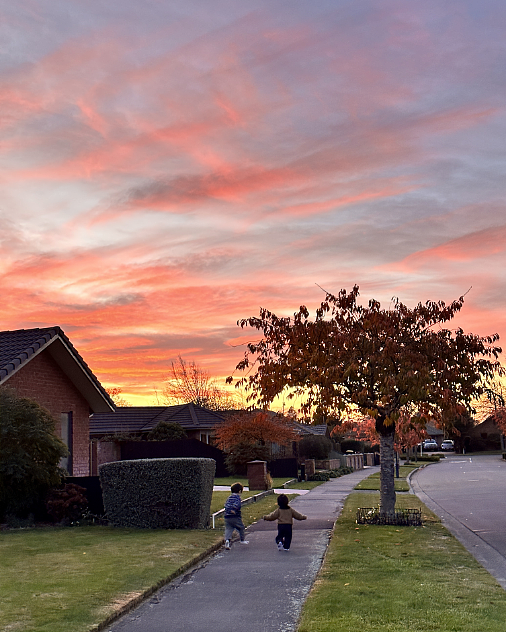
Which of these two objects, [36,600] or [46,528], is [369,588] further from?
[46,528]

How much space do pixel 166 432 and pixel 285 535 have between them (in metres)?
31.9

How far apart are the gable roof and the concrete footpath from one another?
27.8ft

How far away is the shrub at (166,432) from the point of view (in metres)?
44.1

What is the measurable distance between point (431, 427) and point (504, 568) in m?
130

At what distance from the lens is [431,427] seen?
137250mm

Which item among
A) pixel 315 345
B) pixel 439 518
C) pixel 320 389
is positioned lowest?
pixel 439 518

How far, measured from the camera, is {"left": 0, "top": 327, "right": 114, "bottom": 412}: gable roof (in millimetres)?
19750

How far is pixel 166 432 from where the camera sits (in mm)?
44219

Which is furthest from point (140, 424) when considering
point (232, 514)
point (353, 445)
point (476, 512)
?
point (232, 514)

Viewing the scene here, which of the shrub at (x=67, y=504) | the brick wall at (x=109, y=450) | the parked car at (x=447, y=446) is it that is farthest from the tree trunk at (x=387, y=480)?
the parked car at (x=447, y=446)

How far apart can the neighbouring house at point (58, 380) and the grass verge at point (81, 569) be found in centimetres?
520

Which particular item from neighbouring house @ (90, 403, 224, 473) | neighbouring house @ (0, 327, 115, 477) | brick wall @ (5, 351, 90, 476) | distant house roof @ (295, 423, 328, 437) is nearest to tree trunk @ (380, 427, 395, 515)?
neighbouring house @ (0, 327, 115, 477)

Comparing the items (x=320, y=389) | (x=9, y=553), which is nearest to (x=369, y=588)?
(x=9, y=553)

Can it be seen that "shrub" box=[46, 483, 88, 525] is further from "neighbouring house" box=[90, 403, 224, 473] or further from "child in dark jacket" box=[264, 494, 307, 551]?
"neighbouring house" box=[90, 403, 224, 473]
